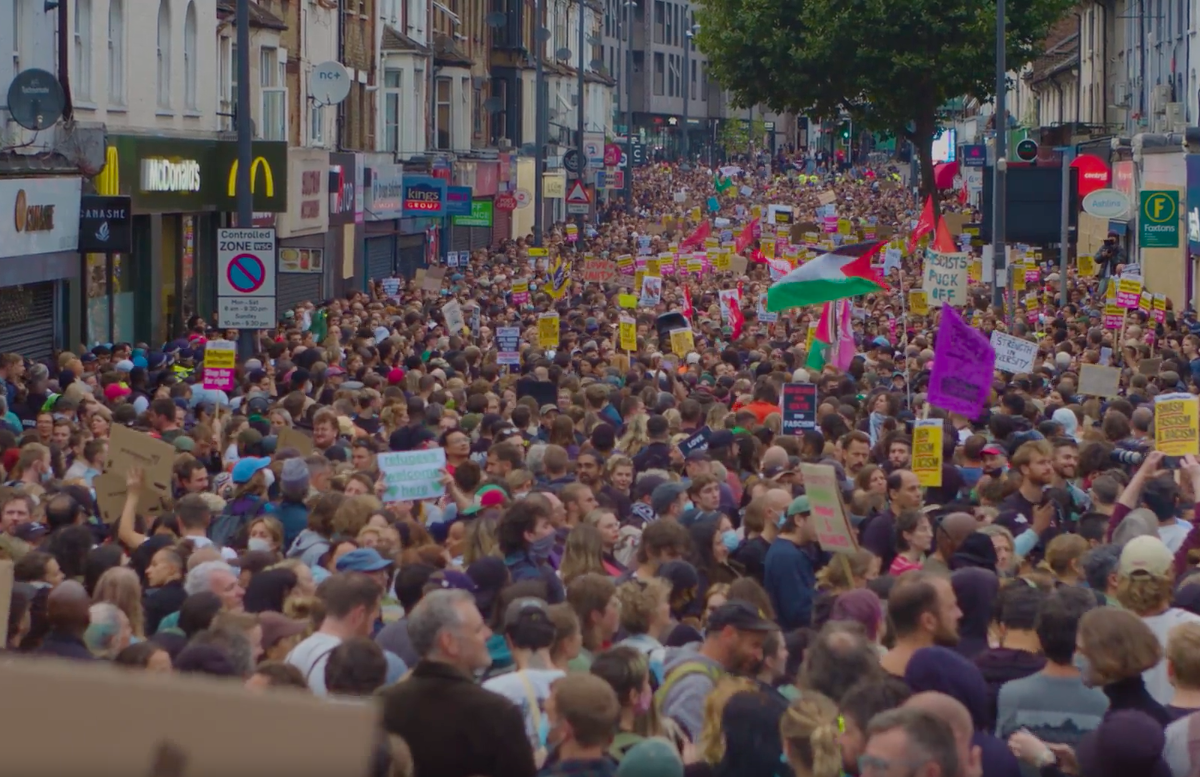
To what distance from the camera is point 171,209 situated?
89.6 feet

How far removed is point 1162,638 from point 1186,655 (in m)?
1.15

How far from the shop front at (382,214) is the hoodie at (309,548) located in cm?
3321

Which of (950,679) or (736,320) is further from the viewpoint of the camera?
(736,320)

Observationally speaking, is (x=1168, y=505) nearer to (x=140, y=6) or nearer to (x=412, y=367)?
(x=412, y=367)

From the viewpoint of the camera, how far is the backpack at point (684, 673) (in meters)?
6.06

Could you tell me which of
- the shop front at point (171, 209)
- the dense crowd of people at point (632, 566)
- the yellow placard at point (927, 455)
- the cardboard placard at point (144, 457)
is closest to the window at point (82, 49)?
the shop front at point (171, 209)

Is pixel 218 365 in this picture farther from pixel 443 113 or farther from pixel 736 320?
pixel 443 113

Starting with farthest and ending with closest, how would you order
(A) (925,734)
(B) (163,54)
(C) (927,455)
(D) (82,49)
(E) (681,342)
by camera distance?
(B) (163,54) → (D) (82,49) → (E) (681,342) → (C) (927,455) → (A) (925,734)

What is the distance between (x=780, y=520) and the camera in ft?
30.6

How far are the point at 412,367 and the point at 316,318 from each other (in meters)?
7.36

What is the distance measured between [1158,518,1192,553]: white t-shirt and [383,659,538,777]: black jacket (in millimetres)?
4983

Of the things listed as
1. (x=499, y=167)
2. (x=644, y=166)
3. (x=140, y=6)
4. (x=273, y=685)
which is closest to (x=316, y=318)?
(x=140, y=6)

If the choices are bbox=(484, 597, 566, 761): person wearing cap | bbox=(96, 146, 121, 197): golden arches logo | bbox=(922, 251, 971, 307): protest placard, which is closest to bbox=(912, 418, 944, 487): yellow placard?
bbox=(484, 597, 566, 761): person wearing cap

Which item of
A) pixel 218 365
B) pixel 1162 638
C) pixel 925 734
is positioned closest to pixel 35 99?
pixel 218 365
